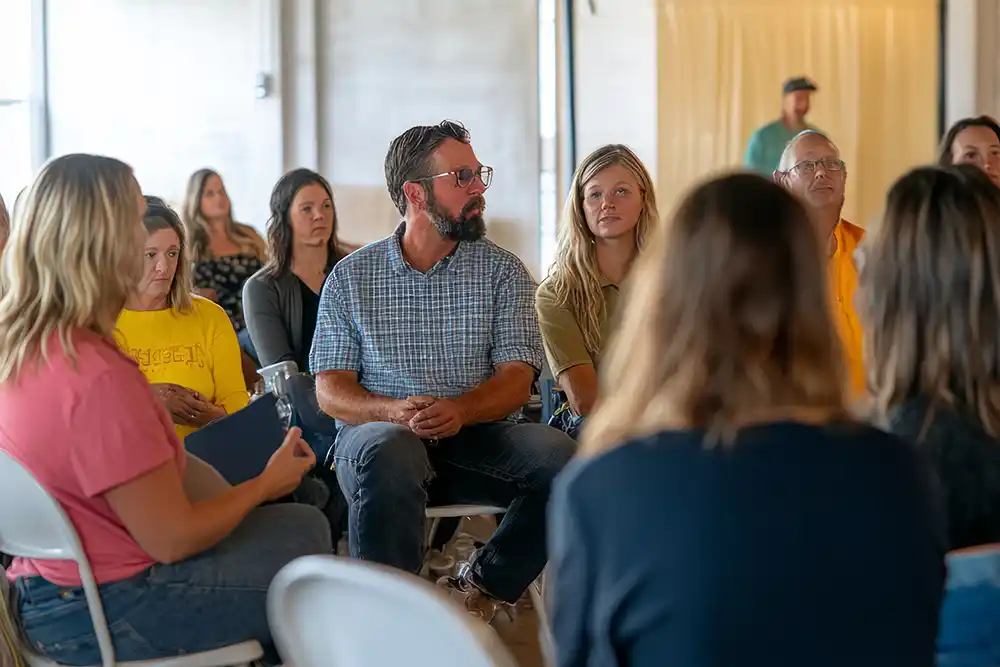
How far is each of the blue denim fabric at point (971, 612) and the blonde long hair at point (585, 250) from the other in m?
1.73

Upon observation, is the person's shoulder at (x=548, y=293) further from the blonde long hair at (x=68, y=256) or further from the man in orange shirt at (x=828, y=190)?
the blonde long hair at (x=68, y=256)

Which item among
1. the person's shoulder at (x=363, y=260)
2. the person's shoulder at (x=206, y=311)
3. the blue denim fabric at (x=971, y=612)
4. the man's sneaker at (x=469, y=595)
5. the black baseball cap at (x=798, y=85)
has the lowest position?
the man's sneaker at (x=469, y=595)

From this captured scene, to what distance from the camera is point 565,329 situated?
10.3 ft

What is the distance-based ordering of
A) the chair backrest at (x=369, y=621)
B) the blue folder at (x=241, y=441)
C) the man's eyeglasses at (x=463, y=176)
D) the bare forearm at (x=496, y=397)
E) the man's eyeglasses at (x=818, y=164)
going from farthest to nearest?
the man's eyeglasses at (x=818, y=164)
the man's eyeglasses at (x=463, y=176)
the bare forearm at (x=496, y=397)
the blue folder at (x=241, y=441)
the chair backrest at (x=369, y=621)

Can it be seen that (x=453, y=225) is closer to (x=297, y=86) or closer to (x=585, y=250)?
(x=585, y=250)

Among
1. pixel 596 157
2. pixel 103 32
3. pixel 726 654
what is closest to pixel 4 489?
pixel 726 654

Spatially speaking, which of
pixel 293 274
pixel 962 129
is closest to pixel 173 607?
pixel 293 274

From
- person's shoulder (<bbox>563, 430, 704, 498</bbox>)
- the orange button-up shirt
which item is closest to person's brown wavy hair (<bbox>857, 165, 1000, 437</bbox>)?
person's shoulder (<bbox>563, 430, 704, 498</bbox>)

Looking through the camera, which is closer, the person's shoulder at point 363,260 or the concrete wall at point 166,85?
the person's shoulder at point 363,260

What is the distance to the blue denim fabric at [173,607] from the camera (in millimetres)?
1844

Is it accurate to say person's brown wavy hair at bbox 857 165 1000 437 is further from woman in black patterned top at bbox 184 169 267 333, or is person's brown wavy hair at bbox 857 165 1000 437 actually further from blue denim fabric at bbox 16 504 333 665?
woman in black patterned top at bbox 184 169 267 333

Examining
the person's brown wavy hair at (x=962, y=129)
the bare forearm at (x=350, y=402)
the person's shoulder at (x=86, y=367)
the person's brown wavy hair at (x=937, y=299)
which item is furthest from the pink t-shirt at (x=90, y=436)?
the person's brown wavy hair at (x=962, y=129)

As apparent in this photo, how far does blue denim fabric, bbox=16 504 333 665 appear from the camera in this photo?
1844 mm

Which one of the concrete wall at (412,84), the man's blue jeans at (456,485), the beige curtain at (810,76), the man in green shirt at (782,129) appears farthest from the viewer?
the concrete wall at (412,84)
